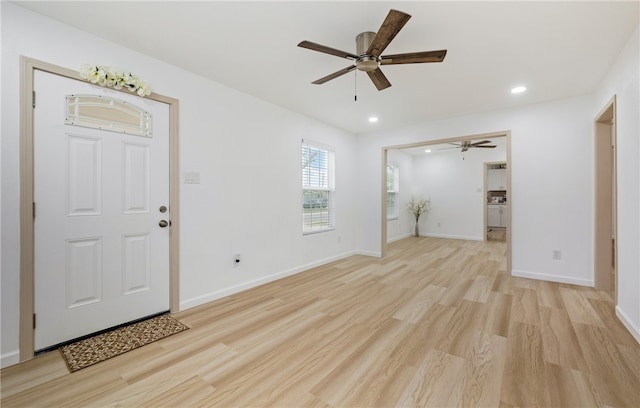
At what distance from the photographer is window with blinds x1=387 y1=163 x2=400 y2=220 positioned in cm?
739

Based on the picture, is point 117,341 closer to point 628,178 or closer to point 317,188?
point 317,188

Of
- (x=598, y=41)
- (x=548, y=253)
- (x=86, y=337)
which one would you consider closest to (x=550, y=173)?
(x=548, y=253)

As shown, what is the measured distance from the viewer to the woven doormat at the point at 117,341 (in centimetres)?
199

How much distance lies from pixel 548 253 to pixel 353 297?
2.95 meters

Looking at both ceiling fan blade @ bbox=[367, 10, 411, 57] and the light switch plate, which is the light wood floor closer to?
the light switch plate

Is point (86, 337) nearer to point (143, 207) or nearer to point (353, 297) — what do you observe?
point (143, 207)

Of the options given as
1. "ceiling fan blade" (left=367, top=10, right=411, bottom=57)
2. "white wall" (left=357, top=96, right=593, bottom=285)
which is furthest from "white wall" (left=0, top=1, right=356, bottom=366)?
"white wall" (left=357, top=96, right=593, bottom=285)

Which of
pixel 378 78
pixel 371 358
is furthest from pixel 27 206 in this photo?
pixel 378 78

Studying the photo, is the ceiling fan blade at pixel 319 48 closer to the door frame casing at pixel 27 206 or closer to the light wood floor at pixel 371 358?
the door frame casing at pixel 27 206

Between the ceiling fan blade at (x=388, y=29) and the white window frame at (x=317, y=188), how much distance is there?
97.5 inches

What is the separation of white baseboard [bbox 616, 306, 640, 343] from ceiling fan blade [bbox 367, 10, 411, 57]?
299 cm

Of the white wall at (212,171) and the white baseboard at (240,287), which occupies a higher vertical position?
the white wall at (212,171)

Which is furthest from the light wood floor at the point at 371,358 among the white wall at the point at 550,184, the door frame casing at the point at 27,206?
the white wall at the point at 550,184

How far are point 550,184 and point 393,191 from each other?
3881mm
